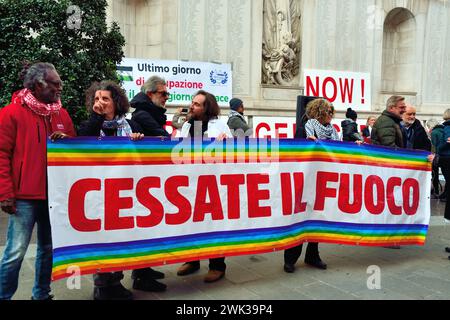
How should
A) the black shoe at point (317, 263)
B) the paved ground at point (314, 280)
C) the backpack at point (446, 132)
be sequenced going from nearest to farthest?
the paved ground at point (314, 280) → the black shoe at point (317, 263) → the backpack at point (446, 132)

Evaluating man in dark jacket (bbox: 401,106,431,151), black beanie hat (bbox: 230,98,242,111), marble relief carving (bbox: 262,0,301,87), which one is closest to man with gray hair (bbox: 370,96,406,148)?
man in dark jacket (bbox: 401,106,431,151)

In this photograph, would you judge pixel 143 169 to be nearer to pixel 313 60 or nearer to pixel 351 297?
pixel 351 297

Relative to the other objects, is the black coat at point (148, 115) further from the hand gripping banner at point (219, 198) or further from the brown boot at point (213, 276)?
the brown boot at point (213, 276)

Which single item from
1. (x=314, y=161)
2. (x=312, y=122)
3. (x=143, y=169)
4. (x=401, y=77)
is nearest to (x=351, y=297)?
(x=314, y=161)

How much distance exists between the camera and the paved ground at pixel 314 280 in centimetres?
408

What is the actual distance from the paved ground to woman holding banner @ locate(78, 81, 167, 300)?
0.22m

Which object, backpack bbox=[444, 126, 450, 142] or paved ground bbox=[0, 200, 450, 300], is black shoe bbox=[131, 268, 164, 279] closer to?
paved ground bbox=[0, 200, 450, 300]

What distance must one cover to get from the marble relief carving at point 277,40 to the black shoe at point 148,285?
10.1 meters

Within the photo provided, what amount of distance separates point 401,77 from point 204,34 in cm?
776

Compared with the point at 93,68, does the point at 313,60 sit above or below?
above

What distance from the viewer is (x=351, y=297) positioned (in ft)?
13.4

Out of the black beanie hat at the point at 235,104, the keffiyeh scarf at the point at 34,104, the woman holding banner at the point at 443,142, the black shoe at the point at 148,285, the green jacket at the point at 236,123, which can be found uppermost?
the black beanie hat at the point at 235,104

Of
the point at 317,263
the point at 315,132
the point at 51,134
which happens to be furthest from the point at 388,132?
the point at 51,134

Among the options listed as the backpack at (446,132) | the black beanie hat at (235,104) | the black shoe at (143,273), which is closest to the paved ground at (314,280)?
the black shoe at (143,273)
